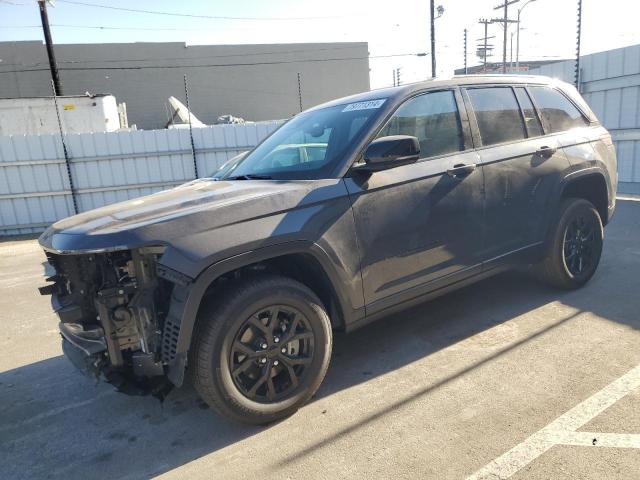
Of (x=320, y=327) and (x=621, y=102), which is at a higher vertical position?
(x=621, y=102)

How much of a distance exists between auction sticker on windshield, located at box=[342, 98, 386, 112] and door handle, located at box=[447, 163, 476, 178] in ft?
2.22

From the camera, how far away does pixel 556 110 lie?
14.0ft

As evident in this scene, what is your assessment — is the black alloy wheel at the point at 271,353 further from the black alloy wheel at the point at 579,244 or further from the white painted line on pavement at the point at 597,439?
the black alloy wheel at the point at 579,244

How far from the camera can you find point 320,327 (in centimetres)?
286

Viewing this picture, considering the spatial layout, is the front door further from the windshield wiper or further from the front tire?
the windshield wiper

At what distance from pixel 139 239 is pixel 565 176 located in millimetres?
3452

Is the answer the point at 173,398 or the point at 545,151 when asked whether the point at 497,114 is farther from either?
the point at 173,398

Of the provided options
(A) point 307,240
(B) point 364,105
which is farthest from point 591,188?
(A) point 307,240

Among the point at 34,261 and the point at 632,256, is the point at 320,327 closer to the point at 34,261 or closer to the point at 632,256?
the point at 632,256

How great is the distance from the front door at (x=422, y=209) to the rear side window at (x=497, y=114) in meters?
0.20

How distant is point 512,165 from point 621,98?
771cm

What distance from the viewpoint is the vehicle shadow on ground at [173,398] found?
2.63 meters

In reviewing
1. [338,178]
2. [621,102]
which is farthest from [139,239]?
[621,102]

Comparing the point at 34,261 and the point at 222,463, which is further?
the point at 34,261
